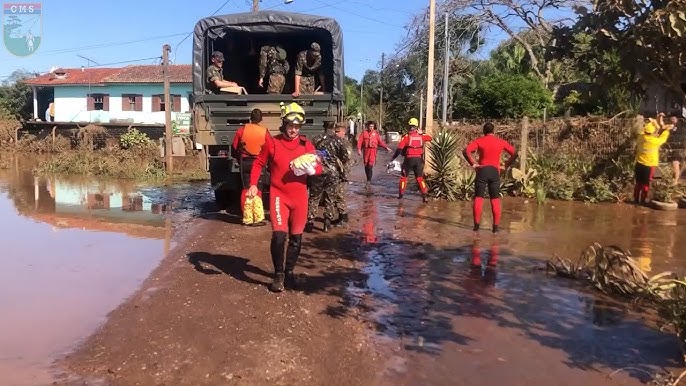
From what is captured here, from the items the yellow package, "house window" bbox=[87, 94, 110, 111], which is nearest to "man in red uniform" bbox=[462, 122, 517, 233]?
the yellow package

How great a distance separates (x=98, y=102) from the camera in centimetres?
4391

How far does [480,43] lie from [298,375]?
30.8 meters

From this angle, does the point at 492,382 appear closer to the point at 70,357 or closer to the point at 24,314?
the point at 70,357

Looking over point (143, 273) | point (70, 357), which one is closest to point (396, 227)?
point (143, 273)

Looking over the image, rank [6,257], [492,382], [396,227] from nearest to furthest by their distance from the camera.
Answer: [492,382]
[6,257]
[396,227]

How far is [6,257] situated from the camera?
822 cm

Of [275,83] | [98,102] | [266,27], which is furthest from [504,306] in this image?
[98,102]

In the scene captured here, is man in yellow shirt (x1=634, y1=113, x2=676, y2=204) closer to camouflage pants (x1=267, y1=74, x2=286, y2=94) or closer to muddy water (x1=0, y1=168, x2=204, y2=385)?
camouflage pants (x1=267, y1=74, x2=286, y2=94)

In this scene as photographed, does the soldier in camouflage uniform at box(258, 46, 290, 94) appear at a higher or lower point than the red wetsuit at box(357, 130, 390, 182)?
higher

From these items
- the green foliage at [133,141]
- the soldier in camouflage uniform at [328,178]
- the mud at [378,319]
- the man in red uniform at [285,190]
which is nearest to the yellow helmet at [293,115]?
the man in red uniform at [285,190]

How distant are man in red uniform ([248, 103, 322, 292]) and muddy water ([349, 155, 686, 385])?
0.78 meters

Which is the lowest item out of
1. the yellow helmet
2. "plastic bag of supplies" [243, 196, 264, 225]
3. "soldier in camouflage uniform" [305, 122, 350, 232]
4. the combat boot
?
the combat boot

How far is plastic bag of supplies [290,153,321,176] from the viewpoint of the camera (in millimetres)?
5898

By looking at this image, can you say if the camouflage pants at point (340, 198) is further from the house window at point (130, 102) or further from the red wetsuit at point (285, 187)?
the house window at point (130, 102)
